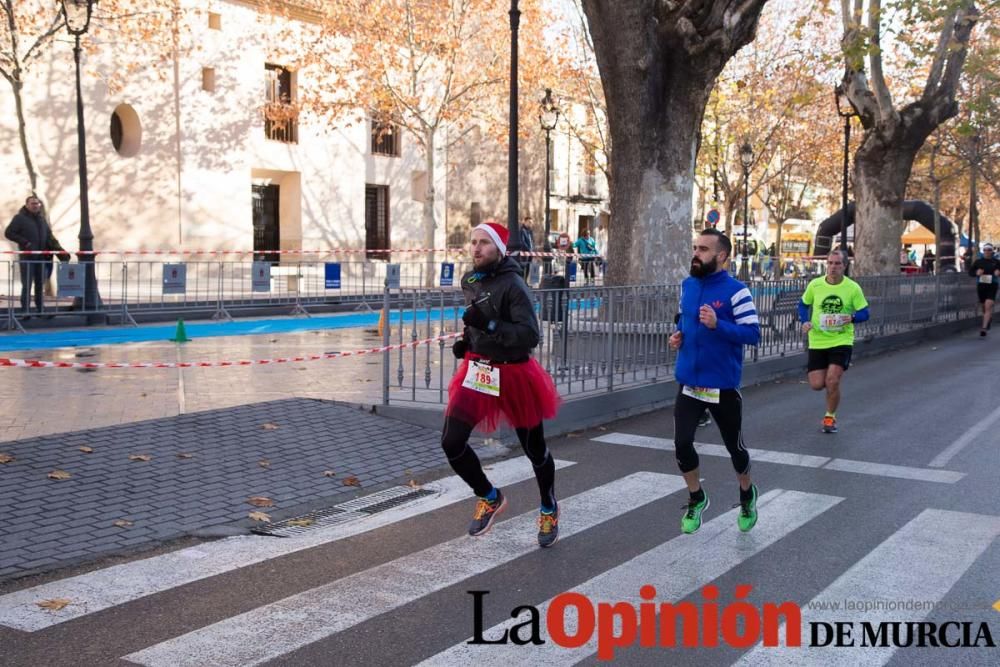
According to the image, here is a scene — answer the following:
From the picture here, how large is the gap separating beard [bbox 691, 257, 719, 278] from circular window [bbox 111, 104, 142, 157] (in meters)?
24.2

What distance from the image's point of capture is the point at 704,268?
5.97 meters

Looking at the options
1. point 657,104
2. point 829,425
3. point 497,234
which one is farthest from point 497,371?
point 657,104

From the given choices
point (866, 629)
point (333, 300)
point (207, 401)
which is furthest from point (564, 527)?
point (333, 300)

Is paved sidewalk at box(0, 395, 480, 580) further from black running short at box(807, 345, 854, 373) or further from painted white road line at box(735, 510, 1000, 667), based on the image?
black running short at box(807, 345, 854, 373)

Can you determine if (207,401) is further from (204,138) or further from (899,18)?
(204,138)

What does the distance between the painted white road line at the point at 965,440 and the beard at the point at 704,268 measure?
131 inches

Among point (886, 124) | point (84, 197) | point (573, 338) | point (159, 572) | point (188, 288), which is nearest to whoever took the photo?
point (159, 572)

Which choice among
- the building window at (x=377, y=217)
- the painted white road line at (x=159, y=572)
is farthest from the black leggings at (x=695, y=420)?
the building window at (x=377, y=217)

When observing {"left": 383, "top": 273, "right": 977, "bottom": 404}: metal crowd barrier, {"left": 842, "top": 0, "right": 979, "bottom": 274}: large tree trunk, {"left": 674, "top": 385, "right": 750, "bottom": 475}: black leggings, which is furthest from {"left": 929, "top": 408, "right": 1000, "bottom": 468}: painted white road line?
{"left": 842, "top": 0, "right": 979, "bottom": 274}: large tree trunk

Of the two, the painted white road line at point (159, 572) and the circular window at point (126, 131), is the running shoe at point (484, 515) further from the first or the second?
the circular window at point (126, 131)

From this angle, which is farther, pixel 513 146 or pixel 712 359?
pixel 513 146

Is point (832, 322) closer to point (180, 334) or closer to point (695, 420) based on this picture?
point (695, 420)

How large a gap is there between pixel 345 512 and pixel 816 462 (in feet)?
13.0

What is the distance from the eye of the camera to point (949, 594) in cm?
493
